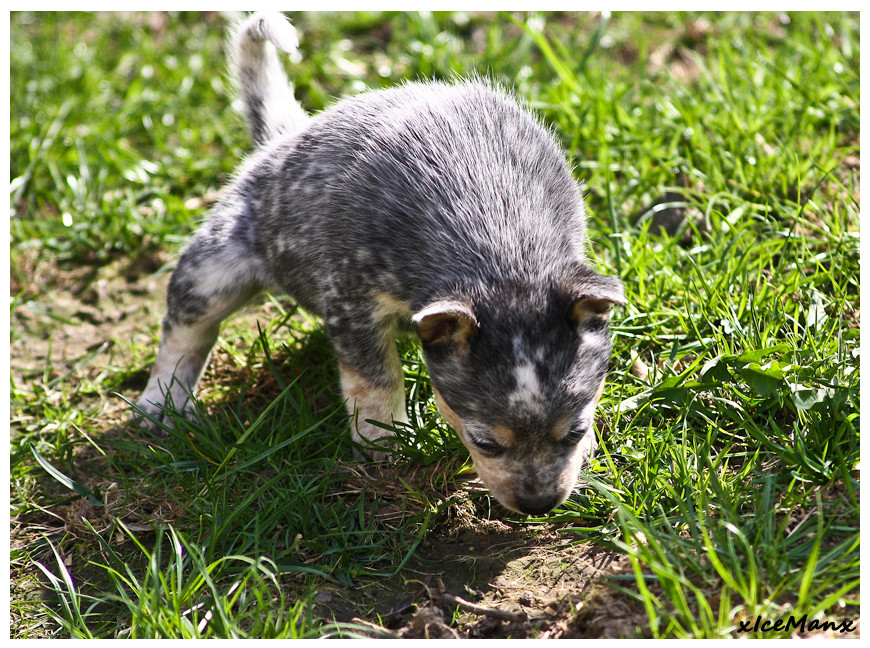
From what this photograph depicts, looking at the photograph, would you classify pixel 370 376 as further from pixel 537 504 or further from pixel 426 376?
pixel 537 504

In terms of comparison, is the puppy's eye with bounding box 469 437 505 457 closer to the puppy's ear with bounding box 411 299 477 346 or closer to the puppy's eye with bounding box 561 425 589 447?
the puppy's eye with bounding box 561 425 589 447

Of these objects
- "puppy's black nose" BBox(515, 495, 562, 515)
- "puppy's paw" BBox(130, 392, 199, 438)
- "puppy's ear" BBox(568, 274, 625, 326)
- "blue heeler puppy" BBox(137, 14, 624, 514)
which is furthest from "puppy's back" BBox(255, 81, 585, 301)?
"puppy's paw" BBox(130, 392, 199, 438)

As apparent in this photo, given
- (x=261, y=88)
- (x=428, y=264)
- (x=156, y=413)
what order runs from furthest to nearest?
(x=261, y=88)
(x=156, y=413)
(x=428, y=264)

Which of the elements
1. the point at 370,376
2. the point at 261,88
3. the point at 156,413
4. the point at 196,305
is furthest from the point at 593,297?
the point at 261,88

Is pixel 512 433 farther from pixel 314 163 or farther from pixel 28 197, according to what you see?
pixel 28 197

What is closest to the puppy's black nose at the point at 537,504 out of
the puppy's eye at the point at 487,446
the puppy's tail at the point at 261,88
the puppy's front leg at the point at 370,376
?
the puppy's eye at the point at 487,446

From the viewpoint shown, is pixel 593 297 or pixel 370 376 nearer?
pixel 593 297

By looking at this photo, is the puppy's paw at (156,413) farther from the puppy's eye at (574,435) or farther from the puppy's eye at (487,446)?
the puppy's eye at (574,435)
